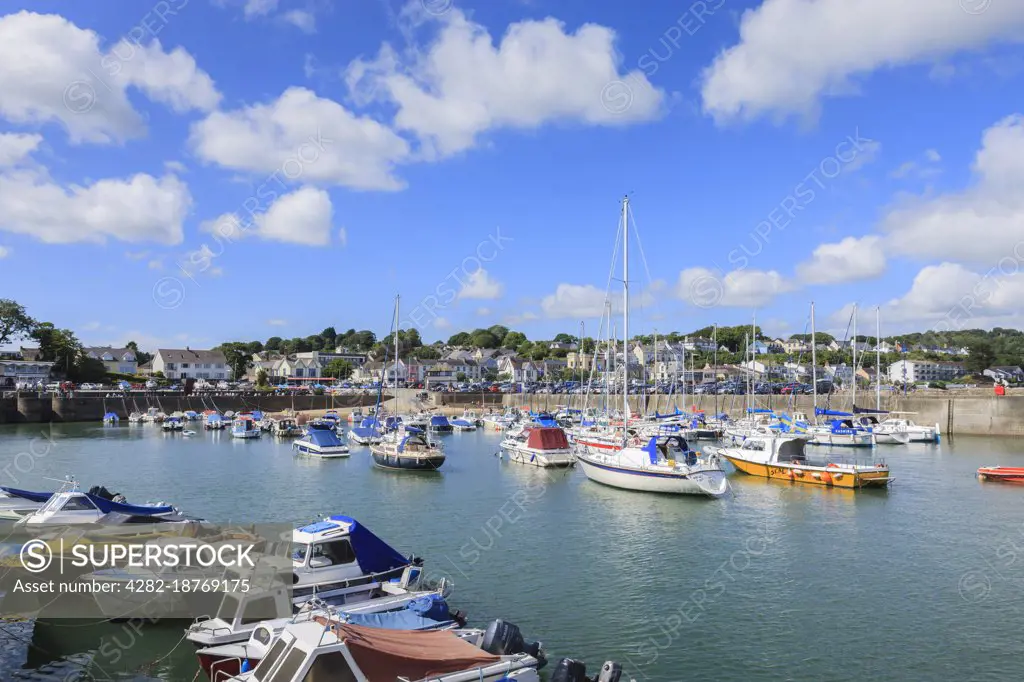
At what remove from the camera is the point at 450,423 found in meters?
98.8

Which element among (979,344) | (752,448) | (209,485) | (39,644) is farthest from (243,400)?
(979,344)

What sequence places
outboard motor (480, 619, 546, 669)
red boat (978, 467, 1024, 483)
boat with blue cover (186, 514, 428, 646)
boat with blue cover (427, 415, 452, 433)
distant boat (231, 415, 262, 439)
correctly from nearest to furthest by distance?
outboard motor (480, 619, 546, 669) → boat with blue cover (186, 514, 428, 646) → red boat (978, 467, 1024, 483) → distant boat (231, 415, 262, 439) → boat with blue cover (427, 415, 452, 433)

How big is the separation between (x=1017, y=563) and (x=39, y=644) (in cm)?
3175

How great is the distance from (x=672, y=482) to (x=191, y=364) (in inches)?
6217

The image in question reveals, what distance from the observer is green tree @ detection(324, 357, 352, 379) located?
634ft

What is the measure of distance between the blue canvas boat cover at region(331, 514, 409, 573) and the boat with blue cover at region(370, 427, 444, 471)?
99.8 ft

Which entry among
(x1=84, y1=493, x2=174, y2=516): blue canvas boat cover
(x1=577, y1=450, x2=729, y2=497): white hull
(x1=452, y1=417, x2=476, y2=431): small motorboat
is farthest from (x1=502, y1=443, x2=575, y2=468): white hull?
(x1=452, y1=417, x2=476, y2=431): small motorboat

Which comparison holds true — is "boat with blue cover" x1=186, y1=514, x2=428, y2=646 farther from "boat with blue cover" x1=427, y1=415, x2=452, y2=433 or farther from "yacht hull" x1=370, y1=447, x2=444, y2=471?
"boat with blue cover" x1=427, y1=415, x2=452, y2=433

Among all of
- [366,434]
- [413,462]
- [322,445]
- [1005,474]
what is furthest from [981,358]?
[413,462]

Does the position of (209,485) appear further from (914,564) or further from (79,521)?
(914,564)

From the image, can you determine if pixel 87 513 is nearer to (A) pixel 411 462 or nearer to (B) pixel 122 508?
(B) pixel 122 508

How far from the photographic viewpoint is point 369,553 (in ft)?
65.7

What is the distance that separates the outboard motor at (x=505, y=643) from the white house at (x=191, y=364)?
171031mm

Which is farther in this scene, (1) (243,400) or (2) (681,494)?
(1) (243,400)
